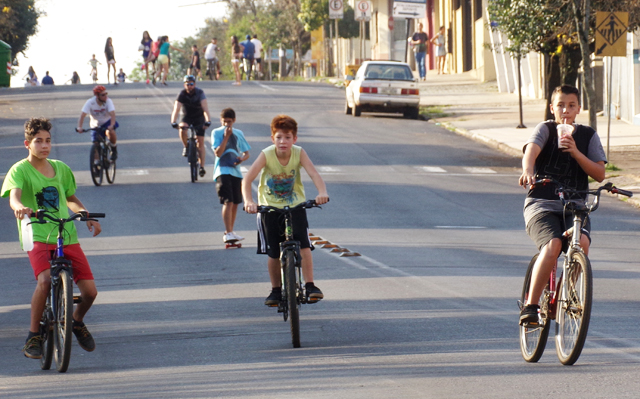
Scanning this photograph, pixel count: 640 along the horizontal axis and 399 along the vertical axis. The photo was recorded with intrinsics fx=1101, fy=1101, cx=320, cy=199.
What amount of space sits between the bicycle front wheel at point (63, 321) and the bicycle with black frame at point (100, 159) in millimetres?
12436

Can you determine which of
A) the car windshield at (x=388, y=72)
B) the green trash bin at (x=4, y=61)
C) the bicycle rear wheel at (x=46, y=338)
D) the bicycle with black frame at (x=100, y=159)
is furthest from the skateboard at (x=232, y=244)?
the green trash bin at (x=4, y=61)

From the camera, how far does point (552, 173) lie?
7.28 m

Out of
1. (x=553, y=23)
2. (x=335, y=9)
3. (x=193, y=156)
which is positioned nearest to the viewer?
(x=193, y=156)

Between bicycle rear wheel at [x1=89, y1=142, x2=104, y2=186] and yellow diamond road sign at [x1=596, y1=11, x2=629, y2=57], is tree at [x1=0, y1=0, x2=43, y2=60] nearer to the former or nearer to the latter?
bicycle rear wheel at [x1=89, y1=142, x2=104, y2=186]

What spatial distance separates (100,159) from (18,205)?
1301cm

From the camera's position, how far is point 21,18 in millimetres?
64312

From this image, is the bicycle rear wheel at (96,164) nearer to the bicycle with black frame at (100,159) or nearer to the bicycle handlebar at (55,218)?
the bicycle with black frame at (100,159)

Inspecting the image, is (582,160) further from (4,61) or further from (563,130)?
(4,61)

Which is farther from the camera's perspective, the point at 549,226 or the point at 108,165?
the point at 108,165

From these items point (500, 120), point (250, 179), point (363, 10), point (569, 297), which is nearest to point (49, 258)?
point (250, 179)

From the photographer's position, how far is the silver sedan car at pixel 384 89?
3216cm

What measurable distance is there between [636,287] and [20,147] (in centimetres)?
1928

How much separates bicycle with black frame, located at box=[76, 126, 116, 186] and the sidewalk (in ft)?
30.2

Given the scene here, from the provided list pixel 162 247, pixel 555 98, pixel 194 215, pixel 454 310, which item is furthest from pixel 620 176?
pixel 555 98
